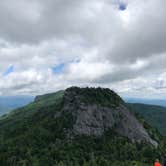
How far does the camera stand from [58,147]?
192375mm

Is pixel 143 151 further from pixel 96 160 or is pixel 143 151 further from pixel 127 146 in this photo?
pixel 96 160

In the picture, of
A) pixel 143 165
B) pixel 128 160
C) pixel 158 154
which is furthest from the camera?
pixel 158 154

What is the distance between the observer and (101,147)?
650 ft

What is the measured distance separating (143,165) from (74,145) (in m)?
55.3

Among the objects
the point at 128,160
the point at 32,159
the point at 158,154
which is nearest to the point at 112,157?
the point at 128,160

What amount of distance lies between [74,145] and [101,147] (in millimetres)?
22520

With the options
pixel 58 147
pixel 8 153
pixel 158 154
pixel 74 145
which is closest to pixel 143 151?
pixel 158 154

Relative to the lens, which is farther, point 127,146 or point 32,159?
point 127,146

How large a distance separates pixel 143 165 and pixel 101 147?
38.6 metres

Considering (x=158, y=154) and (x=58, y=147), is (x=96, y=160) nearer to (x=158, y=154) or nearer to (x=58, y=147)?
(x=58, y=147)

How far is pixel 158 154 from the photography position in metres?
196

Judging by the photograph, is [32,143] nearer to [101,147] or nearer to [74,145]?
[74,145]

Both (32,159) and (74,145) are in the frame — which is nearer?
(32,159)

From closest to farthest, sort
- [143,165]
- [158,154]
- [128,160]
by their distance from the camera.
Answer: [143,165] → [128,160] → [158,154]
